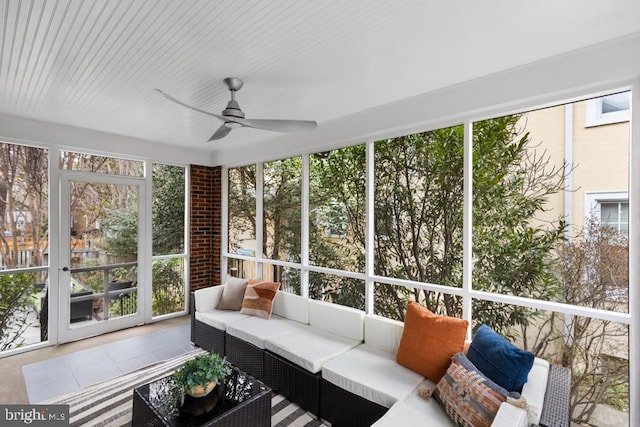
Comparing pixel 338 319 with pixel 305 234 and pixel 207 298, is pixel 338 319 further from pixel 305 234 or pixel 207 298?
pixel 207 298

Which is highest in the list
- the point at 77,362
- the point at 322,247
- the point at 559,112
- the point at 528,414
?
the point at 559,112

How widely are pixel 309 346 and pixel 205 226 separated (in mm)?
3306

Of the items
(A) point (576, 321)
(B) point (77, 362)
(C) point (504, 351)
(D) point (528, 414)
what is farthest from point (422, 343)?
(B) point (77, 362)

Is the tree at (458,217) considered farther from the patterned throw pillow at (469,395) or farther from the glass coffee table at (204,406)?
the glass coffee table at (204,406)

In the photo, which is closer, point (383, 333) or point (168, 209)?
point (383, 333)

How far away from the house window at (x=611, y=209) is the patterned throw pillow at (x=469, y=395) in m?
1.32

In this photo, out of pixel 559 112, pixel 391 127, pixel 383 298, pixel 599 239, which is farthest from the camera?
pixel 383 298

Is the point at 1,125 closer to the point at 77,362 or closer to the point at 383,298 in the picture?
the point at 77,362

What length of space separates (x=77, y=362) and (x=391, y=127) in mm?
4060

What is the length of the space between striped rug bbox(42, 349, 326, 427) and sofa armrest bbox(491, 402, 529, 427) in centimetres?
132

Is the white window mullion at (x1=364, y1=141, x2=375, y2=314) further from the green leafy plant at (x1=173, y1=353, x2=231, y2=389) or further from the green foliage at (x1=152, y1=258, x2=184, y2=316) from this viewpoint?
the green foliage at (x1=152, y1=258, x2=184, y2=316)

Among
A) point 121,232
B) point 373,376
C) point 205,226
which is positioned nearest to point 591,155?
point 373,376

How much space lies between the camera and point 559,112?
2365mm

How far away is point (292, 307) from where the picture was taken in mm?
3580
